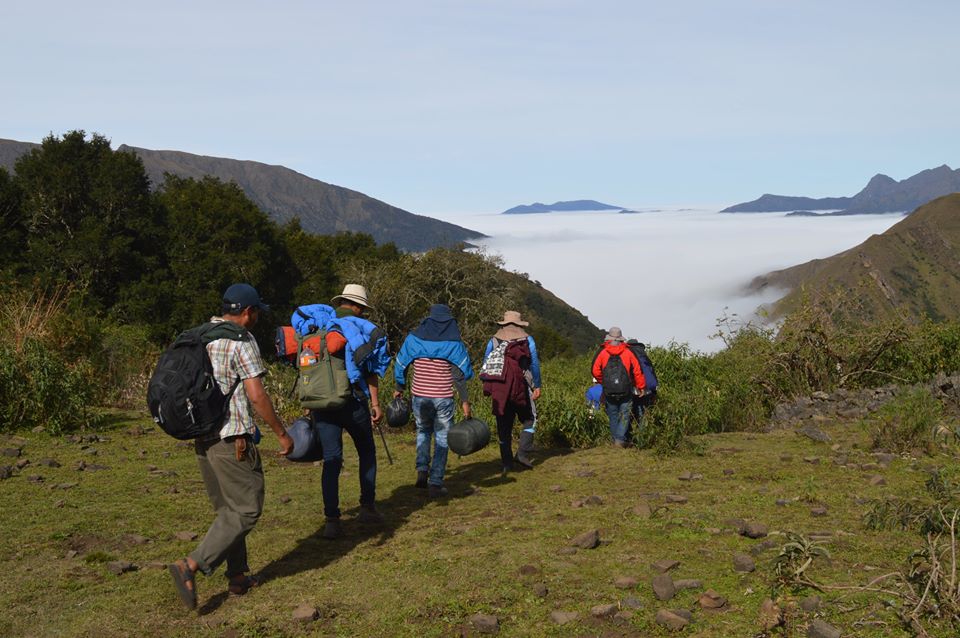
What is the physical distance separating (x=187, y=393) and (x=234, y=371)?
11.7 inches

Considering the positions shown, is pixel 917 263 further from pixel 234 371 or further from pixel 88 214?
pixel 234 371

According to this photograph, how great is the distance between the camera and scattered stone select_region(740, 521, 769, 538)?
5637 millimetres

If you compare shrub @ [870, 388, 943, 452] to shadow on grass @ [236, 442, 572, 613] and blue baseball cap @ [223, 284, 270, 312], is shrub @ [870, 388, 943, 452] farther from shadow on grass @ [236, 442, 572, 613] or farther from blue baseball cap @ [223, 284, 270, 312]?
blue baseball cap @ [223, 284, 270, 312]

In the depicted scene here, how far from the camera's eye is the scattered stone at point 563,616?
4312 mm

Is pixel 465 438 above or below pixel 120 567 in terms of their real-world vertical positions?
above

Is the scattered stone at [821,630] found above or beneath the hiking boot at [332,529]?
above

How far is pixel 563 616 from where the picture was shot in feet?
14.3

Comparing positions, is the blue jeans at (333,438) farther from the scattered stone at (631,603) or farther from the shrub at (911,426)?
the shrub at (911,426)

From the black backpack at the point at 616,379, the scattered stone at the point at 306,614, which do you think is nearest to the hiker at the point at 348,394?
the scattered stone at the point at 306,614

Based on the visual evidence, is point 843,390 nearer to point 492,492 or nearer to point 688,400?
point 688,400

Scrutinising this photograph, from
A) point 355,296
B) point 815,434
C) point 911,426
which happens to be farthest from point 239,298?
point 815,434

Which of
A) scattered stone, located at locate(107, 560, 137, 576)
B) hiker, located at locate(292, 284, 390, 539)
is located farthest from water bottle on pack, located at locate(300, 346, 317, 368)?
scattered stone, located at locate(107, 560, 137, 576)

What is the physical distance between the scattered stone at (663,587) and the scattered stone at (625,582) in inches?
4.6

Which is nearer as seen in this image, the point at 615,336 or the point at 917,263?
the point at 615,336
